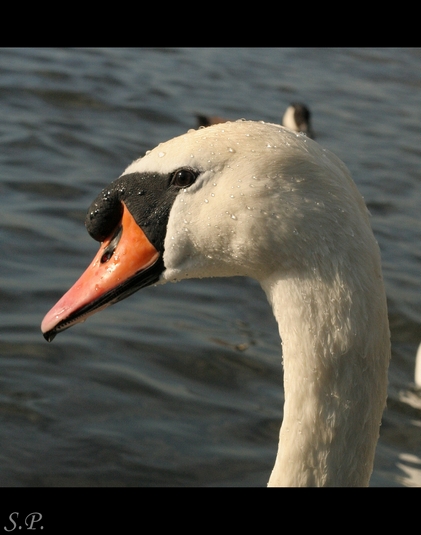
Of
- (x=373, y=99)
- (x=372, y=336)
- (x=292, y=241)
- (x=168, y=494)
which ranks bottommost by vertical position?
(x=373, y=99)

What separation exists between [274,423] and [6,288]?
91.3 inches

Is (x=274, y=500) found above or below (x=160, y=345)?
above

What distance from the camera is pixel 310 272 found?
10.1ft

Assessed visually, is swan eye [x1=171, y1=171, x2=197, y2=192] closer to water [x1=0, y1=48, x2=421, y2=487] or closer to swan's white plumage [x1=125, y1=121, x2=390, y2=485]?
swan's white plumage [x1=125, y1=121, x2=390, y2=485]

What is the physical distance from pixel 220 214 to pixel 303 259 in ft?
1.15

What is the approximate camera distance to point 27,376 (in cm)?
638

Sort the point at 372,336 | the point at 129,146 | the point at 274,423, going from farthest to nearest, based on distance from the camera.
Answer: the point at 129,146, the point at 274,423, the point at 372,336

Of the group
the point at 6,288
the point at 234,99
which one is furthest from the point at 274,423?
the point at 234,99

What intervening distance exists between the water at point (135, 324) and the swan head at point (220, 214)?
7.67ft

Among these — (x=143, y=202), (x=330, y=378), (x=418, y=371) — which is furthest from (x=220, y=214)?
(x=418, y=371)

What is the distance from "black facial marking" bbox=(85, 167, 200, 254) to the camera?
3.36 meters

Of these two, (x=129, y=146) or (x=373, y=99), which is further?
(x=373, y=99)

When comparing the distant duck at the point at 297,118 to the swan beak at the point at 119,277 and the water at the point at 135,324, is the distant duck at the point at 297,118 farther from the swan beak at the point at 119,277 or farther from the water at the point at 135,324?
the swan beak at the point at 119,277

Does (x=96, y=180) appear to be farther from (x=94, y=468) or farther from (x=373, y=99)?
(x=373, y=99)
